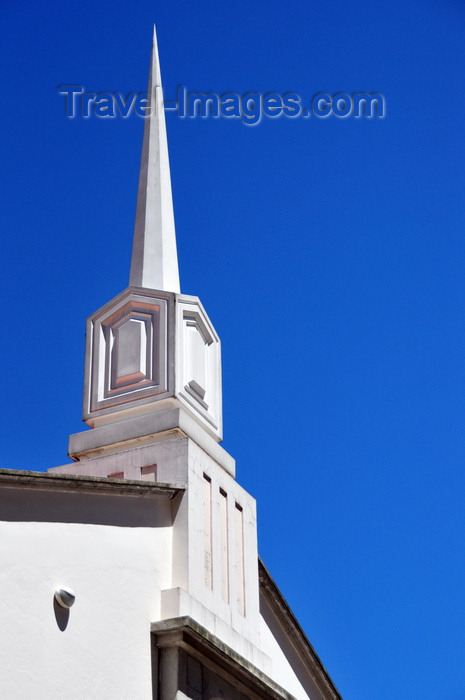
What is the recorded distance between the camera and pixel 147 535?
12.9 m

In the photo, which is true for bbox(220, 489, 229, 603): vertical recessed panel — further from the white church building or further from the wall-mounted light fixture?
the wall-mounted light fixture

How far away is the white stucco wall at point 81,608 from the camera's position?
1051cm

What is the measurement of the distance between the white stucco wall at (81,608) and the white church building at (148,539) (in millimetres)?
18

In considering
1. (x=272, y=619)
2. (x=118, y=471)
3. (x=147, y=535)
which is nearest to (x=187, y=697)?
(x=147, y=535)

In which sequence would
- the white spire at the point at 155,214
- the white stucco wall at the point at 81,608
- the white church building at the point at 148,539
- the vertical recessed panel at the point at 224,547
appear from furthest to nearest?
the white spire at the point at 155,214, the vertical recessed panel at the point at 224,547, the white church building at the point at 148,539, the white stucco wall at the point at 81,608

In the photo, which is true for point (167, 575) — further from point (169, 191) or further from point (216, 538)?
point (169, 191)

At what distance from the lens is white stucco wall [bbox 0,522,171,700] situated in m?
10.5

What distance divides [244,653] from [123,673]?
2.48 metres

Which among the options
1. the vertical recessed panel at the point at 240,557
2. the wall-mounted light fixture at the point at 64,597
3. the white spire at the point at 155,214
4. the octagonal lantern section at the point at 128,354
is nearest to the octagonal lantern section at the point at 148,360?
the octagonal lantern section at the point at 128,354

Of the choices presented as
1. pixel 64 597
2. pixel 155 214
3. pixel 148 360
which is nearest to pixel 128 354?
pixel 148 360

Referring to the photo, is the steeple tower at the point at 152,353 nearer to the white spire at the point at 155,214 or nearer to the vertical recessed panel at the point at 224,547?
the white spire at the point at 155,214

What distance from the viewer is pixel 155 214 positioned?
16.3 meters

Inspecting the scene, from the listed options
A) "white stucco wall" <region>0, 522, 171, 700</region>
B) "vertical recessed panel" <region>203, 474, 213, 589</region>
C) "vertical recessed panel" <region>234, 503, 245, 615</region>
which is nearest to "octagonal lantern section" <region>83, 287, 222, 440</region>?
"vertical recessed panel" <region>203, 474, 213, 589</region>

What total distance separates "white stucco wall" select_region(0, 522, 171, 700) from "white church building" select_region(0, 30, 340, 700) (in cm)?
2
